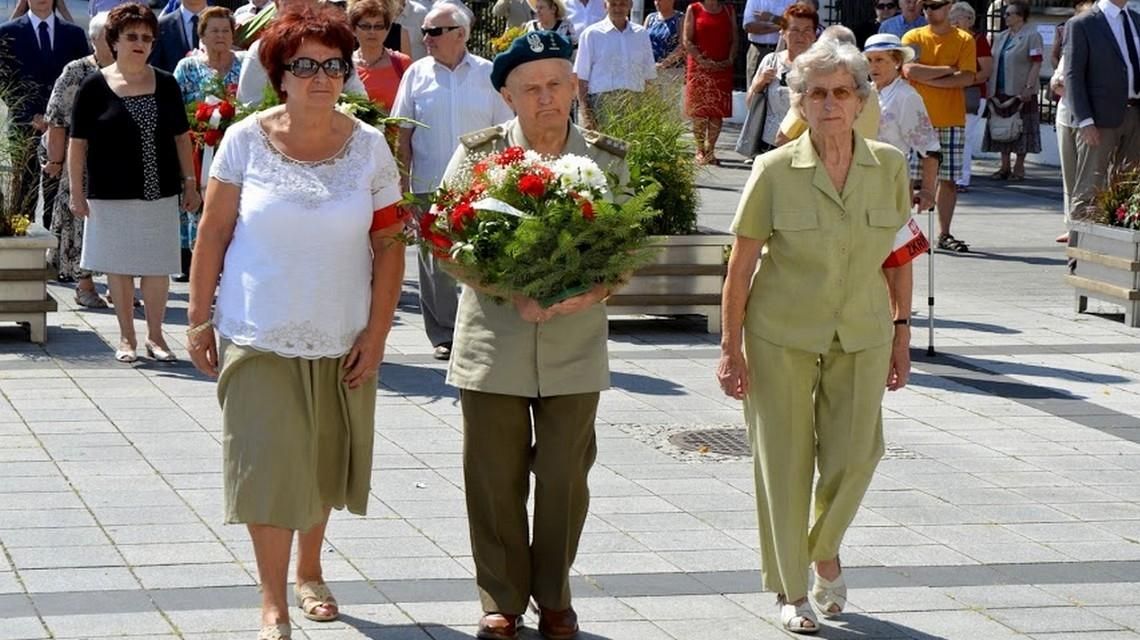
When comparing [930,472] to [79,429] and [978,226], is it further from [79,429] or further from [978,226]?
[978,226]

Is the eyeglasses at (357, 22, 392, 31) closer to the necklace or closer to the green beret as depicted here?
the necklace

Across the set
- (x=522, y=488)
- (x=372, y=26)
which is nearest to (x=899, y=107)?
(x=372, y=26)

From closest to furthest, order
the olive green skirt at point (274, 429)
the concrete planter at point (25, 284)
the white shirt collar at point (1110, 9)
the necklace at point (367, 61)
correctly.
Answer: the olive green skirt at point (274, 429), the concrete planter at point (25, 284), the necklace at point (367, 61), the white shirt collar at point (1110, 9)

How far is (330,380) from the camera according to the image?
19.2ft

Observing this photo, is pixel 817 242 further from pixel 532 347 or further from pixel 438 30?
pixel 438 30

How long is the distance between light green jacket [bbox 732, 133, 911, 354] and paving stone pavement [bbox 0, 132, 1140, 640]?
3.13 feet

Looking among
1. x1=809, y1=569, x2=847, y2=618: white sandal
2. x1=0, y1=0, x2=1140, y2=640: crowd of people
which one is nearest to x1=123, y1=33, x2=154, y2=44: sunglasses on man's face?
x1=0, y1=0, x2=1140, y2=640: crowd of people

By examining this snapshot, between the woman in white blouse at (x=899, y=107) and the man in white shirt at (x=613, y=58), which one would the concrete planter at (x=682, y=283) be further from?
the man in white shirt at (x=613, y=58)

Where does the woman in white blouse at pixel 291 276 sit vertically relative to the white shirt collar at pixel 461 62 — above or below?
below

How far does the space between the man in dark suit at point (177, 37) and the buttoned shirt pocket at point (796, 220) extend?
9.23 meters

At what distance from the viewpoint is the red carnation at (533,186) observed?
5625 millimetres

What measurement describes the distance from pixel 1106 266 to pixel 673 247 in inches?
117

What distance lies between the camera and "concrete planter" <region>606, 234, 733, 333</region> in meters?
11.8

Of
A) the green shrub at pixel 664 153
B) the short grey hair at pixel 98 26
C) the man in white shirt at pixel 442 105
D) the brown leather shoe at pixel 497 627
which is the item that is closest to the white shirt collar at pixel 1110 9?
the green shrub at pixel 664 153
